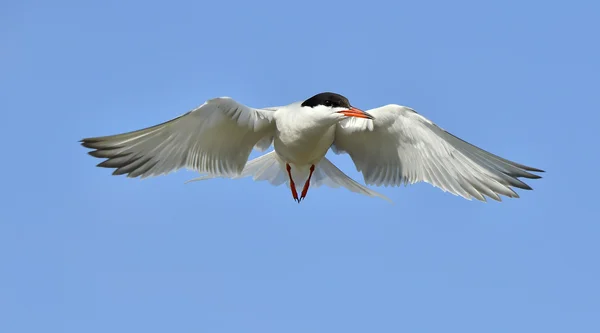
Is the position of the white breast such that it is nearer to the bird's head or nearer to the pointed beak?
the bird's head

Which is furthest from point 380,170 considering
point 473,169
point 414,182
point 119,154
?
point 119,154

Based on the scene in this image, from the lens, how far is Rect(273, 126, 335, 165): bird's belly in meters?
8.20

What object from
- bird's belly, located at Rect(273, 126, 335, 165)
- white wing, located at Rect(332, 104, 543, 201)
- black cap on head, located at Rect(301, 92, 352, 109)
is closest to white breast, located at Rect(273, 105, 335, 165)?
bird's belly, located at Rect(273, 126, 335, 165)

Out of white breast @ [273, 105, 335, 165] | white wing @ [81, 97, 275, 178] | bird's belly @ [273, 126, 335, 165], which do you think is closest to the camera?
white wing @ [81, 97, 275, 178]

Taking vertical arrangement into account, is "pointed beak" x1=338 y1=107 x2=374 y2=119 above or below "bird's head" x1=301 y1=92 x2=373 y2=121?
below

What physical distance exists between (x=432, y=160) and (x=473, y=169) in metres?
0.42

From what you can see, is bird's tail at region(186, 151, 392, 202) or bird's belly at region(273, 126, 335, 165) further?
bird's tail at region(186, 151, 392, 202)

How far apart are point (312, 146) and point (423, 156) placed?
1.20 m

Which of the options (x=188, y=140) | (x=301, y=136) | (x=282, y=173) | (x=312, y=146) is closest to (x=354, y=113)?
(x=301, y=136)

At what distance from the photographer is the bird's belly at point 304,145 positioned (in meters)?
8.20

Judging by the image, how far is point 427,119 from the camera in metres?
8.45

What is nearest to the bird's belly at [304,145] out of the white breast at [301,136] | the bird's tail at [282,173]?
the white breast at [301,136]

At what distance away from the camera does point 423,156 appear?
8734 mm

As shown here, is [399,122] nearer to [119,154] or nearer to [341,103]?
[341,103]
